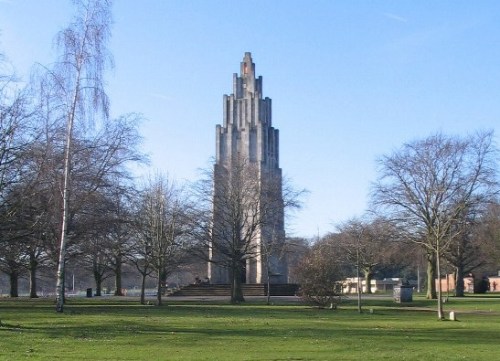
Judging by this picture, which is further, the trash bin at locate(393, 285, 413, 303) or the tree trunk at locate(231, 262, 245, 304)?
the tree trunk at locate(231, 262, 245, 304)

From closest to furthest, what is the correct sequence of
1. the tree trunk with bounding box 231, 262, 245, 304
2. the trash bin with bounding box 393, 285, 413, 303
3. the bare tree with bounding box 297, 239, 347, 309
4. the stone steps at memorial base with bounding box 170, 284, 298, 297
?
the bare tree with bounding box 297, 239, 347, 309 < the trash bin with bounding box 393, 285, 413, 303 < the tree trunk with bounding box 231, 262, 245, 304 < the stone steps at memorial base with bounding box 170, 284, 298, 297

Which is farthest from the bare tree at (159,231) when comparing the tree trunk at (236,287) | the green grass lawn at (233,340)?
the green grass lawn at (233,340)

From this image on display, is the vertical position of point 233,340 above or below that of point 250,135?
below

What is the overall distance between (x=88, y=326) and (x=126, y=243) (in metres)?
23.1

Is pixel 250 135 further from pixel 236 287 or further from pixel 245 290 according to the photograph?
pixel 236 287

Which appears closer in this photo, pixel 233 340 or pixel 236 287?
pixel 233 340

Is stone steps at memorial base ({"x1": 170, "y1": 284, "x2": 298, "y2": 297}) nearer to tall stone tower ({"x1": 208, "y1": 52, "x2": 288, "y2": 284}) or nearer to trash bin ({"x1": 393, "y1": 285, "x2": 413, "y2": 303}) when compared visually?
tall stone tower ({"x1": 208, "y1": 52, "x2": 288, "y2": 284})

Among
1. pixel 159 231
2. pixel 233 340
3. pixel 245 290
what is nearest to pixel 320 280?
pixel 159 231

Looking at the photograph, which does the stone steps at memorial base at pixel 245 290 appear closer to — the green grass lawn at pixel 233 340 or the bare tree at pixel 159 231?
the bare tree at pixel 159 231

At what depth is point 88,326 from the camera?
2208cm

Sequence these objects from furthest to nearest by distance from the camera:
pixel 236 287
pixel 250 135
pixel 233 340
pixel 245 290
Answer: pixel 250 135 < pixel 245 290 < pixel 236 287 < pixel 233 340

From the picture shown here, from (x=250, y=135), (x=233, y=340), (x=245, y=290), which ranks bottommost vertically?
(x=245, y=290)

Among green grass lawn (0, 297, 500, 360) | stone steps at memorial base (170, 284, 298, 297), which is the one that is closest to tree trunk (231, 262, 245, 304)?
stone steps at memorial base (170, 284, 298, 297)

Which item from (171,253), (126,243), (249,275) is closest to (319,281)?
(171,253)
